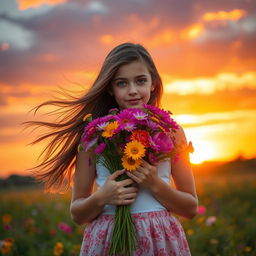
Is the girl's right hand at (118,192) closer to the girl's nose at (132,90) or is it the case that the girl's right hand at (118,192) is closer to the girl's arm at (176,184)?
the girl's arm at (176,184)

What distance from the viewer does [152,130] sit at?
2.62 metres

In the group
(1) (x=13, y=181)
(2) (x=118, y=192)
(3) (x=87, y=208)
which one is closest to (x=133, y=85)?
(2) (x=118, y=192)

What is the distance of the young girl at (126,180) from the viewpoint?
2.69m

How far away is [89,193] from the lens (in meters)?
3.05

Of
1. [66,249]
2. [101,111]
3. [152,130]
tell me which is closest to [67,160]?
[101,111]

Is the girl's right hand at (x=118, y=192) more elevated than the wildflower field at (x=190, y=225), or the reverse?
the girl's right hand at (x=118, y=192)

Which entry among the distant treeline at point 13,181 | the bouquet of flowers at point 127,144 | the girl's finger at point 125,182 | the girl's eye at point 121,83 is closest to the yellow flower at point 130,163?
the bouquet of flowers at point 127,144

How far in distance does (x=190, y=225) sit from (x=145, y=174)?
3.73 meters

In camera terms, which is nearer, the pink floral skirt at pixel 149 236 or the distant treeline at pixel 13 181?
the pink floral skirt at pixel 149 236

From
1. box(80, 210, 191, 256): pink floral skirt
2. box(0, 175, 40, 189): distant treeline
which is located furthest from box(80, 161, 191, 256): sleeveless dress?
box(0, 175, 40, 189): distant treeline

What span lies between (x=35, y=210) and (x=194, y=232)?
3.20m

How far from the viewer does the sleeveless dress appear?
8.85ft

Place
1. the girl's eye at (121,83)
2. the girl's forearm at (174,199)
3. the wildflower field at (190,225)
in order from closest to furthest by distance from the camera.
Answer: the girl's forearm at (174,199) < the girl's eye at (121,83) < the wildflower field at (190,225)

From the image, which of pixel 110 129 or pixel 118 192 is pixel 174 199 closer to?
pixel 118 192
